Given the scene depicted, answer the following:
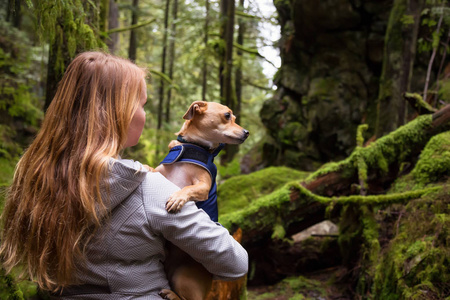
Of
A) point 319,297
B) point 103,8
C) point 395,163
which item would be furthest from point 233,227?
point 103,8

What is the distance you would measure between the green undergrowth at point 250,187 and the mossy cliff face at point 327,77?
13.8ft

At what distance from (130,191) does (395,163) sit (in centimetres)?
531

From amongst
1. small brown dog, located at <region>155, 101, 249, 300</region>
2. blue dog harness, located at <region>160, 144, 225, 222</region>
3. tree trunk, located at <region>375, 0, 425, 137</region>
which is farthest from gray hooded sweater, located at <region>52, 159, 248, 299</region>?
tree trunk, located at <region>375, 0, 425, 137</region>

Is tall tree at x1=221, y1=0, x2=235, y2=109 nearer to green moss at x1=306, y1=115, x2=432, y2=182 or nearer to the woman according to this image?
green moss at x1=306, y1=115, x2=432, y2=182

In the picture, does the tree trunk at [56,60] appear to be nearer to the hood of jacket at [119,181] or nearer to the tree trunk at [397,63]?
the hood of jacket at [119,181]

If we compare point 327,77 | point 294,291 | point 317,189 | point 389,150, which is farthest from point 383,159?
point 327,77

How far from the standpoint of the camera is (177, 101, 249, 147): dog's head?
2748 millimetres

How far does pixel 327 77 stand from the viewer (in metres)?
12.0

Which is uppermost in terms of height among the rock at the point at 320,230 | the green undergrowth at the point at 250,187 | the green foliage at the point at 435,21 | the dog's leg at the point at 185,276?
the green foliage at the point at 435,21

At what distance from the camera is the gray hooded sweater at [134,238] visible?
5.89 ft

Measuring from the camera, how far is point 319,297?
5.46 metres

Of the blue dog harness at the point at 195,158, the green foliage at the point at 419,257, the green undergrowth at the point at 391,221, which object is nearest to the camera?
the blue dog harness at the point at 195,158

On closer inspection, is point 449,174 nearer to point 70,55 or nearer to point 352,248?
point 352,248

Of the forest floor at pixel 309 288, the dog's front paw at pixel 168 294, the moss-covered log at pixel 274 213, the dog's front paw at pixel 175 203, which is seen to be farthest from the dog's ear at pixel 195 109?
the forest floor at pixel 309 288
